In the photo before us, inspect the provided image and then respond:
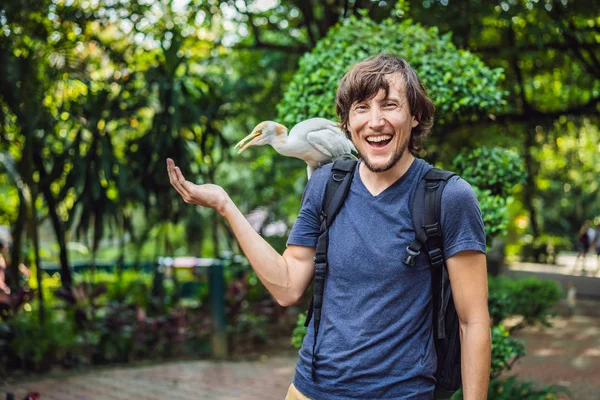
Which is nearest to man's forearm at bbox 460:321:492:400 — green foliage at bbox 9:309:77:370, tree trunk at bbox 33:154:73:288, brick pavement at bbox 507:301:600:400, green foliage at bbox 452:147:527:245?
green foliage at bbox 452:147:527:245

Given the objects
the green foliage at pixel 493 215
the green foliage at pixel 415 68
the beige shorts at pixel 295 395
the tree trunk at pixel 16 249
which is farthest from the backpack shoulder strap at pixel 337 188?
the tree trunk at pixel 16 249

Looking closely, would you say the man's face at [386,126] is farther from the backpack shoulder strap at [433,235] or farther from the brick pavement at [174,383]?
the brick pavement at [174,383]

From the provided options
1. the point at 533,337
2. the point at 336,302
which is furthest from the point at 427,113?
the point at 533,337

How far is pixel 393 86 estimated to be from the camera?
2023 millimetres

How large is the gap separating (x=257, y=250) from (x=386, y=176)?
1.43ft

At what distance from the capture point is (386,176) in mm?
2084

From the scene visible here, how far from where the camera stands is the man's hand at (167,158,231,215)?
2.05m

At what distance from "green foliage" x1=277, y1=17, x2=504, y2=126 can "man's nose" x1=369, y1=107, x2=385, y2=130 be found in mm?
2123

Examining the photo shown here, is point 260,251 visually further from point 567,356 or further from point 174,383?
point 567,356

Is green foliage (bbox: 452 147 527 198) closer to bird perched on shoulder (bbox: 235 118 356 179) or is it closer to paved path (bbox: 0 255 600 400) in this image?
bird perched on shoulder (bbox: 235 118 356 179)

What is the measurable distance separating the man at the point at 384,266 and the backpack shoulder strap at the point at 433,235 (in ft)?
0.07

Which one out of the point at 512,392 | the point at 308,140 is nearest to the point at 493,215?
the point at 512,392

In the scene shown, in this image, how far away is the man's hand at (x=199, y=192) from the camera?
80.6 inches

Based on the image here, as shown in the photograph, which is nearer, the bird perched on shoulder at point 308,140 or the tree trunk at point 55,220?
the bird perched on shoulder at point 308,140
